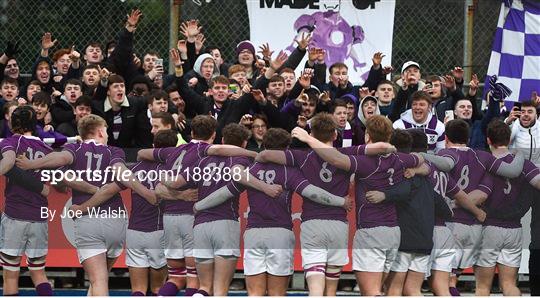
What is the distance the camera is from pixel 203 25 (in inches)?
678

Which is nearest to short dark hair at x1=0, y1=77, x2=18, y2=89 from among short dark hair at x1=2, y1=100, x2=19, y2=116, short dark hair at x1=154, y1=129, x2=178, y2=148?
short dark hair at x1=2, y1=100, x2=19, y2=116

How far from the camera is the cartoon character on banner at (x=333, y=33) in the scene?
52.7ft

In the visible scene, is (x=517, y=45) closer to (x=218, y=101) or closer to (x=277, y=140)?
(x=218, y=101)

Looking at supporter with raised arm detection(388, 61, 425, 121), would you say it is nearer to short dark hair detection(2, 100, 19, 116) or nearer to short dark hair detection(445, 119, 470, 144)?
short dark hair detection(445, 119, 470, 144)

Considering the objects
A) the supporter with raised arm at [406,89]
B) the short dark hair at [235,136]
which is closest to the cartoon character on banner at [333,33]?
the supporter with raised arm at [406,89]

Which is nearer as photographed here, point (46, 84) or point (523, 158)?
point (523, 158)

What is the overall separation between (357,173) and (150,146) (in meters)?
2.48

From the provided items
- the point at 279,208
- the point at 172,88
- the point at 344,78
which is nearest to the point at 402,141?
the point at 279,208

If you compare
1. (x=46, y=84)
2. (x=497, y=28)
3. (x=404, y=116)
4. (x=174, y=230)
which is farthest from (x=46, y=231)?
(x=497, y=28)

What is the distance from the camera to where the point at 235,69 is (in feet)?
48.2

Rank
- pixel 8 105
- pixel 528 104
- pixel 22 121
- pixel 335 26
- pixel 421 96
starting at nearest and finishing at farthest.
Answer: pixel 22 121
pixel 421 96
pixel 8 105
pixel 528 104
pixel 335 26

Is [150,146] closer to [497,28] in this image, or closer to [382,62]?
[382,62]

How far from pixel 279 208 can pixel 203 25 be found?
542 cm

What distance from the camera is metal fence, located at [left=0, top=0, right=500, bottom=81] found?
668 inches
